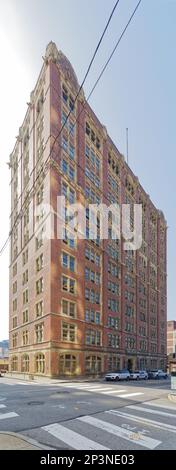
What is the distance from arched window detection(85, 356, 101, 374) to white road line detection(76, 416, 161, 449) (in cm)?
3702

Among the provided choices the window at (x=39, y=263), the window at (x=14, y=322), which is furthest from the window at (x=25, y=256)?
the window at (x=14, y=322)

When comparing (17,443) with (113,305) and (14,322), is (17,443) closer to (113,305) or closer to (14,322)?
(113,305)

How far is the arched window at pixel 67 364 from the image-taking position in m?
40.7

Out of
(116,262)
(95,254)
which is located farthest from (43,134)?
(116,262)

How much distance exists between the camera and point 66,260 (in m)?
44.2

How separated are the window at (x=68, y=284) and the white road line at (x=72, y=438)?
1311 inches

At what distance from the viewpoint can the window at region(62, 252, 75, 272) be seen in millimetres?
43669

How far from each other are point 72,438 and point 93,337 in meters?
41.9

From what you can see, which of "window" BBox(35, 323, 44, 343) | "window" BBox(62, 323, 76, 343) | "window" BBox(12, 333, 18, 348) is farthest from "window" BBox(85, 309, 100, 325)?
"window" BBox(12, 333, 18, 348)

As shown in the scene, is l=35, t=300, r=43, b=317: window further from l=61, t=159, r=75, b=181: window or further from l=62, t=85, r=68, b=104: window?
l=62, t=85, r=68, b=104: window

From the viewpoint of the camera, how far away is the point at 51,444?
26.7ft

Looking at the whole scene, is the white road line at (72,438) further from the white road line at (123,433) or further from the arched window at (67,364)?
the arched window at (67,364)
